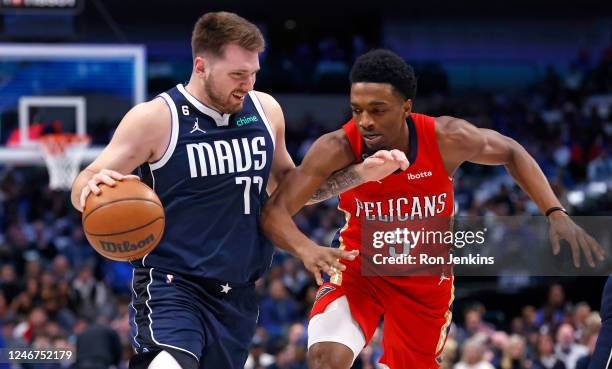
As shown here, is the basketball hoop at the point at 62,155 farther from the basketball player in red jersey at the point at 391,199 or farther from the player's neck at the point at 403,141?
the player's neck at the point at 403,141

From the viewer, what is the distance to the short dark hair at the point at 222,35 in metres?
4.59

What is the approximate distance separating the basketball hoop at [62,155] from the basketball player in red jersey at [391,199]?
6.62 m

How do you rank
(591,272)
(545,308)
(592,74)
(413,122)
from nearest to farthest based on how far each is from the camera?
(413,122) < (591,272) < (545,308) < (592,74)

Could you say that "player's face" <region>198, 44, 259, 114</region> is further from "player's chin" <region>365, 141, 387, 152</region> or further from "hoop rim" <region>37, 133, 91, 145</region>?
"hoop rim" <region>37, 133, 91, 145</region>

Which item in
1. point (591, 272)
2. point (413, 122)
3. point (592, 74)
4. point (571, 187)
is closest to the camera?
point (413, 122)

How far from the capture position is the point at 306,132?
688 inches

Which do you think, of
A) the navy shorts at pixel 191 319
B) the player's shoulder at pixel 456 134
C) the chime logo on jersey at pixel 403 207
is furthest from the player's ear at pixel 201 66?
the player's shoulder at pixel 456 134

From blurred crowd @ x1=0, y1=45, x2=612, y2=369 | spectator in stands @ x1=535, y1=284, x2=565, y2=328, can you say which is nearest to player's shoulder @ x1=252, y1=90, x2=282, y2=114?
blurred crowd @ x1=0, y1=45, x2=612, y2=369

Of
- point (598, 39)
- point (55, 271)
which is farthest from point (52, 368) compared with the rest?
point (598, 39)

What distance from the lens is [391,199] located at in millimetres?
5086

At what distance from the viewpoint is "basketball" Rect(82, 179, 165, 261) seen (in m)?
4.12

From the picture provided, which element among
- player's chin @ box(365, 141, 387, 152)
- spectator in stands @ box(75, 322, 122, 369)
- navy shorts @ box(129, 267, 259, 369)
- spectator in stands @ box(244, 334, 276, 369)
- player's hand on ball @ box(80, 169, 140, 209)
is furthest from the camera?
spectator in stands @ box(244, 334, 276, 369)

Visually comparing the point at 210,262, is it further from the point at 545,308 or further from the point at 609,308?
the point at 545,308

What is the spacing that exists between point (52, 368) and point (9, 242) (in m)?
5.16
